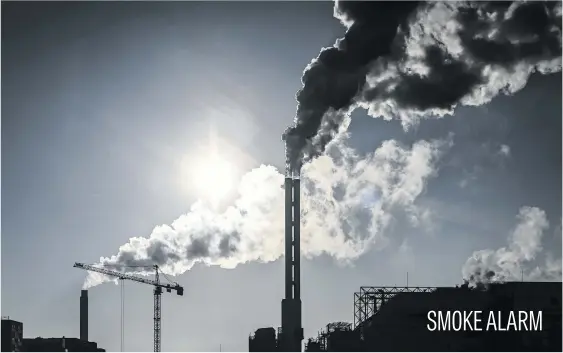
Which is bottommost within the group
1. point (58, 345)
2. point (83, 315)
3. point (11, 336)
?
point (58, 345)

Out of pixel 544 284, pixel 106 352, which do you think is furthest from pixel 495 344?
pixel 106 352

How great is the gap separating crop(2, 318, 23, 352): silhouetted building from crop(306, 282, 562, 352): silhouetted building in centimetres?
3015

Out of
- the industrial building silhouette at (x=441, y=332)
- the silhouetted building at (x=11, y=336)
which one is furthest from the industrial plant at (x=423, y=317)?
the silhouetted building at (x=11, y=336)

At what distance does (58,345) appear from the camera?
105500 millimetres

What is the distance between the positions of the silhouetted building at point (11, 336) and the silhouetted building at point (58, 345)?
1158 millimetres

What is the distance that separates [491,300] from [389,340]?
8.90 metres

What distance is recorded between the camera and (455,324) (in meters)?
79.9

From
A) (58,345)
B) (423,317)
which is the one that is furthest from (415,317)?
(58,345)

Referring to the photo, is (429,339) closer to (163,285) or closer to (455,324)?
(455,324)

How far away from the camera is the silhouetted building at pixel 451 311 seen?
77.6 meters

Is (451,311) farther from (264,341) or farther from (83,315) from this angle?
(83,315)

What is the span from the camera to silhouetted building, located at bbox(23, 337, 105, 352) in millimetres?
104312

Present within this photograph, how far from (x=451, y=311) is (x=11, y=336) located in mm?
45061

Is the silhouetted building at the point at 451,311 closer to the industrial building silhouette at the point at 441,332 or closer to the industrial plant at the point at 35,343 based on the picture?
the industrial building silhouette at the point at 441,332
